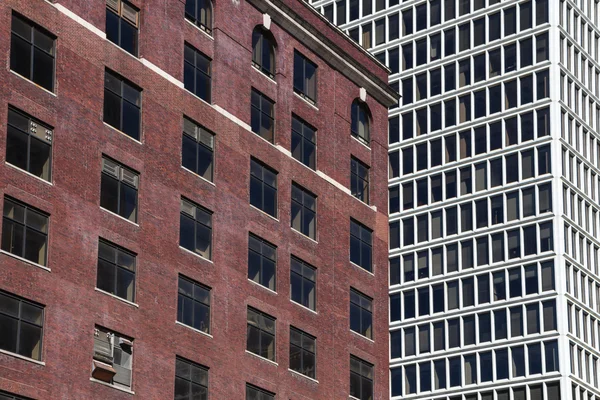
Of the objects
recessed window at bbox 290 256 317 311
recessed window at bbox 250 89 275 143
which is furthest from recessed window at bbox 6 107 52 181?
recessed window at bbox 290 256 317 311

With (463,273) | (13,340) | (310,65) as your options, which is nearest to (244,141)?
(310,65)

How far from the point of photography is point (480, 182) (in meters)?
136

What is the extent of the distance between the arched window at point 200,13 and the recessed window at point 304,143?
724cm

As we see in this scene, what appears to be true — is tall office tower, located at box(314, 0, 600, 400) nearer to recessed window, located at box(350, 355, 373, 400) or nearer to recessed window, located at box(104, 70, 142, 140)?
recessed window, located at box(350, 355, 373, 400)

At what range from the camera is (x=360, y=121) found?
7738cm

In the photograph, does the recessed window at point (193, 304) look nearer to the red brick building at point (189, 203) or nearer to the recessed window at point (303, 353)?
the red brick building at point (189, 203)

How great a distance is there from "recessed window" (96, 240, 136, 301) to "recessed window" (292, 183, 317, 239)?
41.0 ft

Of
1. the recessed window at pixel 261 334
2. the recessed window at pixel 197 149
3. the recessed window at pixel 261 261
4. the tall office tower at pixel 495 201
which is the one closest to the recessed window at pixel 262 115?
the recessed window at pixel 197 149

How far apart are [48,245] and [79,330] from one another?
333 centimetres

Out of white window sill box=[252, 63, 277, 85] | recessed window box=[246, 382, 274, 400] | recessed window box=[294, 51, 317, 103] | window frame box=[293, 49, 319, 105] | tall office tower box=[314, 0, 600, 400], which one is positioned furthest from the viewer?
tall office tower box=[314, 0, 600, 400]

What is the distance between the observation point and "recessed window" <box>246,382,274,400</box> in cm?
6366

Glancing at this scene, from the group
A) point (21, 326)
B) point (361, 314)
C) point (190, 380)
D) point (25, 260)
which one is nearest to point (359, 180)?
point (361, 314)

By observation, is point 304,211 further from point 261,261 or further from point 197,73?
point 197,73

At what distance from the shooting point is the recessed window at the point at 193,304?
61.0 m
